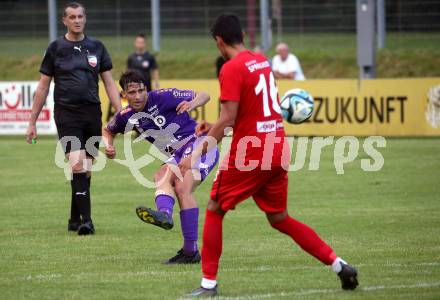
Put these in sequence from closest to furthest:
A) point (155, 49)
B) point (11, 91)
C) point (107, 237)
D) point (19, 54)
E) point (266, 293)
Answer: point (266, 293) < point (107, 237) < point (11, 91) < point (155, 49) < point (19, 54)

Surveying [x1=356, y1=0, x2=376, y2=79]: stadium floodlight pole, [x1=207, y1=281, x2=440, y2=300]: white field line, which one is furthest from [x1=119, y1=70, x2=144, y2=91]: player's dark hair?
[x1=356, y1=0, x2=376, y2=79]: stadium floodlight pole

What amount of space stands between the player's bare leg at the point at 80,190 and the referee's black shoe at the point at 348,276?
3962 mm

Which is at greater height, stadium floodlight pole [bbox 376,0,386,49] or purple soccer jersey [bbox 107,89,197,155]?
stadium floodlight pole [bbox 376,0,386,49]

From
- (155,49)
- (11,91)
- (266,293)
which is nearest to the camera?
(266,293)

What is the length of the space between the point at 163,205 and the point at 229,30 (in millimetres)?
2135

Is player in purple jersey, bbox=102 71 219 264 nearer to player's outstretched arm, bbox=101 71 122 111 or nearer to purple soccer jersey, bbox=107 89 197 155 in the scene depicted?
purple soccer jersey, bbox=107 89 197 155

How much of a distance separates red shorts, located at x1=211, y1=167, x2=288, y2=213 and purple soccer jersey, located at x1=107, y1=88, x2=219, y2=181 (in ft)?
6.02

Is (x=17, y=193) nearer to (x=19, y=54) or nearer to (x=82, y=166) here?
(x=82, y=166)

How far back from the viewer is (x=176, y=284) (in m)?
7.76

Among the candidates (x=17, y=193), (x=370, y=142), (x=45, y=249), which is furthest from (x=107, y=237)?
(x=370, y=142)

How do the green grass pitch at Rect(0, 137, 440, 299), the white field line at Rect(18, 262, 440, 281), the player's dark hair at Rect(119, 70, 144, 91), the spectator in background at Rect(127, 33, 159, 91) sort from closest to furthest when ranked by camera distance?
the green grass pitch at Rect(0, 137, 440, 299), the white field line at Rect(18, 262, 440, 281), the player's dark hair at Rect(119, 70, 144, 91), the spectator in background at Rect(127, 33, 159, 91)

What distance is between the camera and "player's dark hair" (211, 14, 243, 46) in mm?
7156

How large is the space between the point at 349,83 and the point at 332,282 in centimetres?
1405

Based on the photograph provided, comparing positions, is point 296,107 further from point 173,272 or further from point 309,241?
point 309,241
